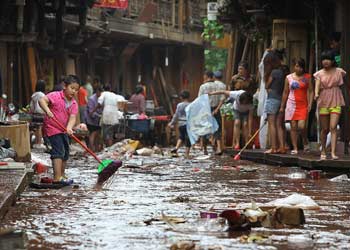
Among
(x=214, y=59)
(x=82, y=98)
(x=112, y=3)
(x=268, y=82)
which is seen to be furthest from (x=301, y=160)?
(x=214, y=59)

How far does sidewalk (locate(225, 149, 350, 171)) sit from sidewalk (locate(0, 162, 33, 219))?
3.98 meters

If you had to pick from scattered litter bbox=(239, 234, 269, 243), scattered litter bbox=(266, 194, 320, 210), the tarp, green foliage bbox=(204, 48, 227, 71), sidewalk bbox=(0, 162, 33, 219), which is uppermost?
the tarp

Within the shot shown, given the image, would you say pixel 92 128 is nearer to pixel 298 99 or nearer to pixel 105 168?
pixel 298 99

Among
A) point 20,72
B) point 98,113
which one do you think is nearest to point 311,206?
point 98,113

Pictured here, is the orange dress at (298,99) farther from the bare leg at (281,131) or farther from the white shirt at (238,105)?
the white shirt at (238,105)

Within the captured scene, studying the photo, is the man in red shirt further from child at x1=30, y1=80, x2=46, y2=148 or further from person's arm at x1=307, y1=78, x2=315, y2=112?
person's arm at x1=307, y1=78, x2=315, y2=112

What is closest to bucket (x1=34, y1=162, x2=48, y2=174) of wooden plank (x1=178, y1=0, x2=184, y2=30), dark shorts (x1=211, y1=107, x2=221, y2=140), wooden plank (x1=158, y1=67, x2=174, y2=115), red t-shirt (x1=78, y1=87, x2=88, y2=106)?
dark shorts (x1=211, y1=107, x2=221, y2=140)

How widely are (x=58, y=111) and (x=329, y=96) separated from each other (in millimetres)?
4160

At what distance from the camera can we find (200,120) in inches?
812

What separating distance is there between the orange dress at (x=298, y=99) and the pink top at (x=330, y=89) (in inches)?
58.0

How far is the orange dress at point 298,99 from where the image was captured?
16.3 m

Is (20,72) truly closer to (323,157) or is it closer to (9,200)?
(323,157)

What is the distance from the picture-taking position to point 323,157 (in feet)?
47.3

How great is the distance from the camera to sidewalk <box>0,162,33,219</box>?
9148 millimetres
